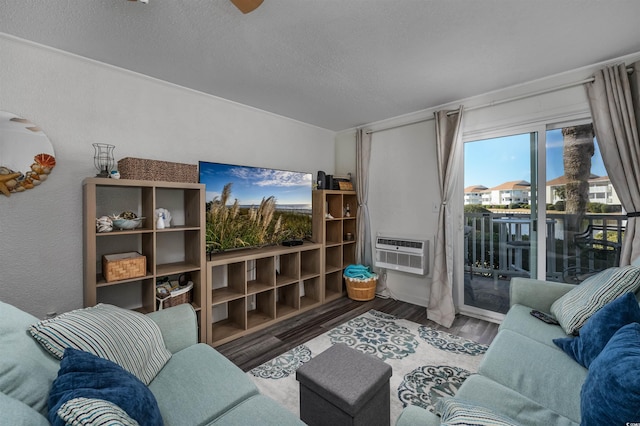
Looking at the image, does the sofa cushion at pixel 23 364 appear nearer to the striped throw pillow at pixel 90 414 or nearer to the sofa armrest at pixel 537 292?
the striped throw pillow at pixel 90 414

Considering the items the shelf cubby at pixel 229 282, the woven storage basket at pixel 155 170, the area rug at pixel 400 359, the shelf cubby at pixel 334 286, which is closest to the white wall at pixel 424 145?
the shelf cubby at pixel 334 286

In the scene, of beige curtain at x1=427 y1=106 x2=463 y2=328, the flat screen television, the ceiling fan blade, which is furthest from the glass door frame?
the ceiling fan blade

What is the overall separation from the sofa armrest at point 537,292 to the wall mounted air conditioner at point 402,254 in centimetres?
112

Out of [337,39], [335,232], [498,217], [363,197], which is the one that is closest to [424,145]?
[363,197]

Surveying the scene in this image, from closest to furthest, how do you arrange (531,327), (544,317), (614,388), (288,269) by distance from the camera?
(614,388)
(531,327)
(544,317)
(288,269)

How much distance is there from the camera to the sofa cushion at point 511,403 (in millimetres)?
1057

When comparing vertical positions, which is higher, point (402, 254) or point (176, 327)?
point (402, 254)

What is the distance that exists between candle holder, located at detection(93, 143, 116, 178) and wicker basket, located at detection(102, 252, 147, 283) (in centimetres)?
69

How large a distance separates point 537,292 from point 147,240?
322cm

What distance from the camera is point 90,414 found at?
674 millimetres

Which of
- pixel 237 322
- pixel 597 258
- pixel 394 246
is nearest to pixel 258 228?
pixel 237 322

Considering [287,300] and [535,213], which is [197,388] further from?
[535,213]

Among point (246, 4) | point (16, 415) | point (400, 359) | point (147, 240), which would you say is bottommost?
point (400, 359)

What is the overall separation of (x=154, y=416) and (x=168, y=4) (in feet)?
6.77
